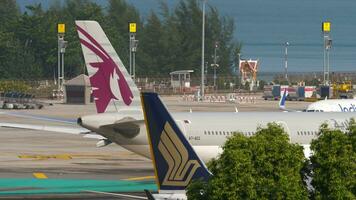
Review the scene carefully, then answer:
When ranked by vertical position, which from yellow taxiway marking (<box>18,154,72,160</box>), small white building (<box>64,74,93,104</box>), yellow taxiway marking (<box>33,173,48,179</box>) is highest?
small white building (<box>64,74,93,104</box>)

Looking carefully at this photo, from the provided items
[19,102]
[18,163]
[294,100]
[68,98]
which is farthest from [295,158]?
[294,100]

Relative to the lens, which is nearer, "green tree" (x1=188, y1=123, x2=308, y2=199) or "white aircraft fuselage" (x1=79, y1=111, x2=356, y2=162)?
"green tree" (x1=188, y1=123, x2=308, y2=199)

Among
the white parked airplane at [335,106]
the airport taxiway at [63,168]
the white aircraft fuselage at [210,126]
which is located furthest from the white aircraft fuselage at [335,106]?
the white aircraft fuselage at [210,126]

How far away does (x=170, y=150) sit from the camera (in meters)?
31.6

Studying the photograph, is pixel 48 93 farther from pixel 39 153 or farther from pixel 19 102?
pixel 39 153

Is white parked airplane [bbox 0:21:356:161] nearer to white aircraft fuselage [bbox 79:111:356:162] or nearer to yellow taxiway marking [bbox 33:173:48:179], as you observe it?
white aircraft fuselage [bbox 79:111:356:162]

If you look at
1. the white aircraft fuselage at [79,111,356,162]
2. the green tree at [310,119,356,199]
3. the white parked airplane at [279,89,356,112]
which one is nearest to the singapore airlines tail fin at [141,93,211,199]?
the green tree at [310,119,356,199]

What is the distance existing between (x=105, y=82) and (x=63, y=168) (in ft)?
39.2

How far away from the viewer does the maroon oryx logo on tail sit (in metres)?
56.1

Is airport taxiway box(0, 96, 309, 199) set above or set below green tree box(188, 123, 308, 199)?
below

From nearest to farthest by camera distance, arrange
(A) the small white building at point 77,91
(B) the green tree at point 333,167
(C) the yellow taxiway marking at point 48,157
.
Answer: (B) the green tree at point 333,167, (C) the yellow taxiway marking at point 48,157, (A) the small white building at point 77,91

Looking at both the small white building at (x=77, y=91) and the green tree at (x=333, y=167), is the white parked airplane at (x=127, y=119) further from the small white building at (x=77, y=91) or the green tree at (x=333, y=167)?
the small white building at (x=77, y=91)

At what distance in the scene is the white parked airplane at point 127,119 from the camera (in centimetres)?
5509

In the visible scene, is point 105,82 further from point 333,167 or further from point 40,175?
point 333,167
